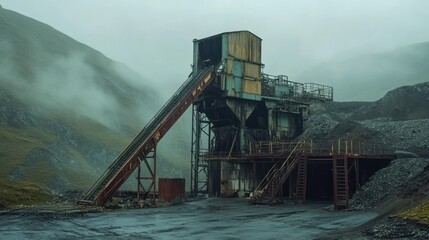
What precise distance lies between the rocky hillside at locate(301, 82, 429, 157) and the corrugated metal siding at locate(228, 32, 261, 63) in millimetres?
9001

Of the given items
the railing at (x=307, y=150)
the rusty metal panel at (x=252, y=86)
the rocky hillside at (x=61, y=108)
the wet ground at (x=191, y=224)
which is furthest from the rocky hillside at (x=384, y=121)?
the rocky hillside at (x=61, y=108)

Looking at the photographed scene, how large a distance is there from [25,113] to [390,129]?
58.8 metres

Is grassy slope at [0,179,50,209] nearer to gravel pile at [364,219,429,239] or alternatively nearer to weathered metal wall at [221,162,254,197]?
weathered metal wall at [221,162,254,197]

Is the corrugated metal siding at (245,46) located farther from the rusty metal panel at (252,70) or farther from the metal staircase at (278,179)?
the metal staircase at (278,179)

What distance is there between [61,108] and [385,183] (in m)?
77.3

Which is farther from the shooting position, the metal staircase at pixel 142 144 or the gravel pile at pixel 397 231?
the metal staircase at pixel 142 144

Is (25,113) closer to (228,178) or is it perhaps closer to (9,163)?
(9,163)

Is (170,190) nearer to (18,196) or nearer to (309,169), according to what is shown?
(18,196)

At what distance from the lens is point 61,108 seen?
92062 mm

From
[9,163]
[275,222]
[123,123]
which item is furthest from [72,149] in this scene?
[275,222]

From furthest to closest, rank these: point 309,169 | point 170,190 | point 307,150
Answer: point 309,169 < point 170,190 < point 307,150

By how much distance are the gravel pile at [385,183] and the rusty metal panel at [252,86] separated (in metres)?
15.8

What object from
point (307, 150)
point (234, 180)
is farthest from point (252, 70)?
point (307, 150)

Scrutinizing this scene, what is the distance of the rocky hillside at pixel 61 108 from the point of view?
60.0 m
